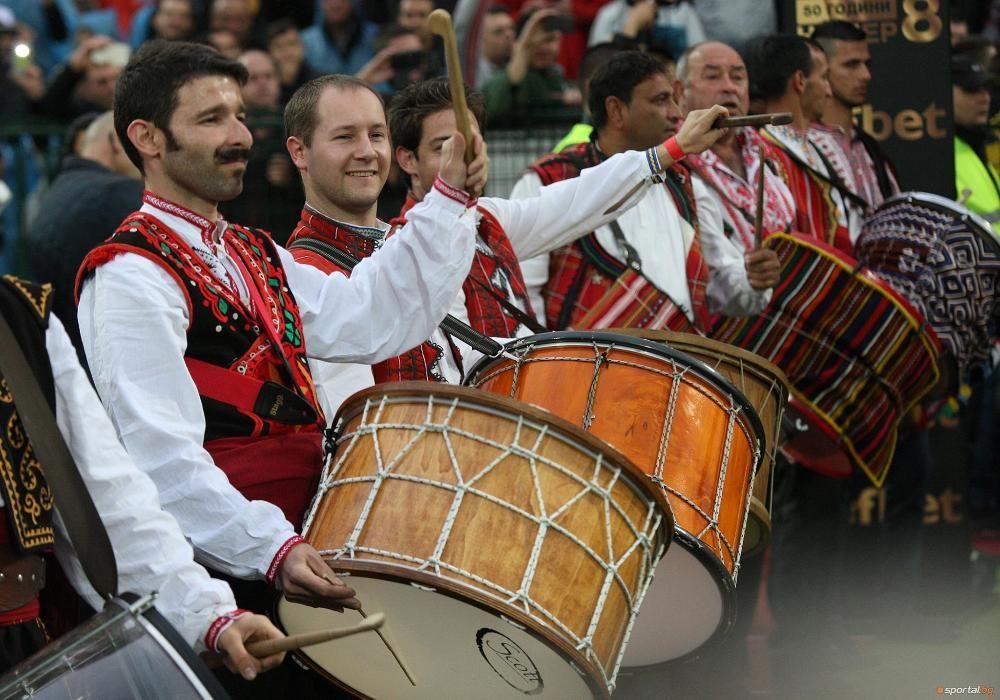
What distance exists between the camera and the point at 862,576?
791 centimetres

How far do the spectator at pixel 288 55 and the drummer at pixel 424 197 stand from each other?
14.8 ft

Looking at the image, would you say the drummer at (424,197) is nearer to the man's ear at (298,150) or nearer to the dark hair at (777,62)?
the man's ear at (298,150)

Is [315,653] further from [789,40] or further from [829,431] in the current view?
[789,40]

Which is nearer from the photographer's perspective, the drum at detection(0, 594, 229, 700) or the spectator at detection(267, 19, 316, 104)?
the drum at detection(0, 594, 229, 700)

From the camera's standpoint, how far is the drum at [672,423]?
4.11m

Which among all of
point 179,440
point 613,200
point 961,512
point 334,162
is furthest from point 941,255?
point 179,440

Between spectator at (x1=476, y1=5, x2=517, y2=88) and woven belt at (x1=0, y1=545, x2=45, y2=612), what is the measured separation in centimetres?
624

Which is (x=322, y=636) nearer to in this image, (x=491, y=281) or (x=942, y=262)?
(x=491, y=281)

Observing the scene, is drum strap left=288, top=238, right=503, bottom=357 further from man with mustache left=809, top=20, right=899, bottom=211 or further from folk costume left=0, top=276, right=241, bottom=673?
man with mustache left=809, top=20, right=899, bottom=211

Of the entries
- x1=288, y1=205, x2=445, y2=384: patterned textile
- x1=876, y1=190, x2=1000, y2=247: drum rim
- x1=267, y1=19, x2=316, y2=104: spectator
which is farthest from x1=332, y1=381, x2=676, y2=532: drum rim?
x1=267, y1=19, x2=316, y2=104: spectator

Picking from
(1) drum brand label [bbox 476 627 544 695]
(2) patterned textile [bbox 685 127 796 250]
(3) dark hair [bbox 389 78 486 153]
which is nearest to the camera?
(1) drum brand label [bbox 476 627 544 695]

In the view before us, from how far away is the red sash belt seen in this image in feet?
12.4

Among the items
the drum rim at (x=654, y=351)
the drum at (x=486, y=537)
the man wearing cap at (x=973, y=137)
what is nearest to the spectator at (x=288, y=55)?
the man wearing cap at (x=973, y=137)

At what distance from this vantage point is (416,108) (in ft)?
17.2
